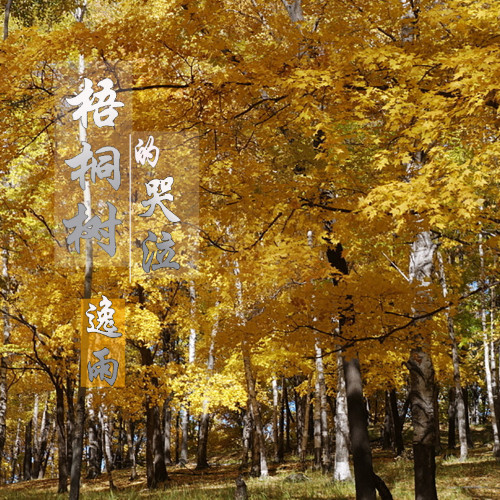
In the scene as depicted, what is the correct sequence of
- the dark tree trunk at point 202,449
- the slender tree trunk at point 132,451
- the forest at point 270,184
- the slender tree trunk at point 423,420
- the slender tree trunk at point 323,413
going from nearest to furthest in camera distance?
the forest at point 270,184
the slender tree trunk at point 423,420
the slender tree trunk at point 323,413
the slender tree trunk at point 132,451
the dark tree trunk at point 202,449

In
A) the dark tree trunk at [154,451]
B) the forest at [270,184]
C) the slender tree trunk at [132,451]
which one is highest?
the forest at [270,184]

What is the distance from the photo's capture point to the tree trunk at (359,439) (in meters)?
7.80

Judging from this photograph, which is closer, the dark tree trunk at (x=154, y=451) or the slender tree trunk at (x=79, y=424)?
the slender tree trunk at (x=79, y=424)

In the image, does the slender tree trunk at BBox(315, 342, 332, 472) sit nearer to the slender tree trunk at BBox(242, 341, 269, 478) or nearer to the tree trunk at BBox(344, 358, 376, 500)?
the slender tree trunk at BBox(242, 341, 269, 478)

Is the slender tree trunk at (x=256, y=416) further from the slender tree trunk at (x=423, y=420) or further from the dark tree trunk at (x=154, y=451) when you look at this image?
the slender tree trunk at (x=423, y=420)

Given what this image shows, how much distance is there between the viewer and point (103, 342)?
1123cm

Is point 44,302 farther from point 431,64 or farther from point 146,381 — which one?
point 431,64

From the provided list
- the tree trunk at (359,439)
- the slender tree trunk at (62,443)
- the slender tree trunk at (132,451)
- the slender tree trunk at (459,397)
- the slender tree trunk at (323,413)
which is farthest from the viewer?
the slender tree trunk at (132,451)

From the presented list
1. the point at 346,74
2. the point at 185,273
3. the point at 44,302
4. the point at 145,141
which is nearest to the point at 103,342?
the point at 44,302

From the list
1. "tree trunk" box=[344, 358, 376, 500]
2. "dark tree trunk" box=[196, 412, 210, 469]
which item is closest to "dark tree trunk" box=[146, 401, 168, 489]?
"dark tree trunk" box=[196, 412, 210, 469]

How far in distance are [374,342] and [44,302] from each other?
7.89 metres

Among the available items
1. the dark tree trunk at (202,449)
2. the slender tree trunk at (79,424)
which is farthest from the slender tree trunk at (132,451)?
the slender tree trunk at (79,424)

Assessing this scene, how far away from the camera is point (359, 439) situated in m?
8.31

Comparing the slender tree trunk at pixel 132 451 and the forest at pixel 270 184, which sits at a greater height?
the forest at pixel 270 184
